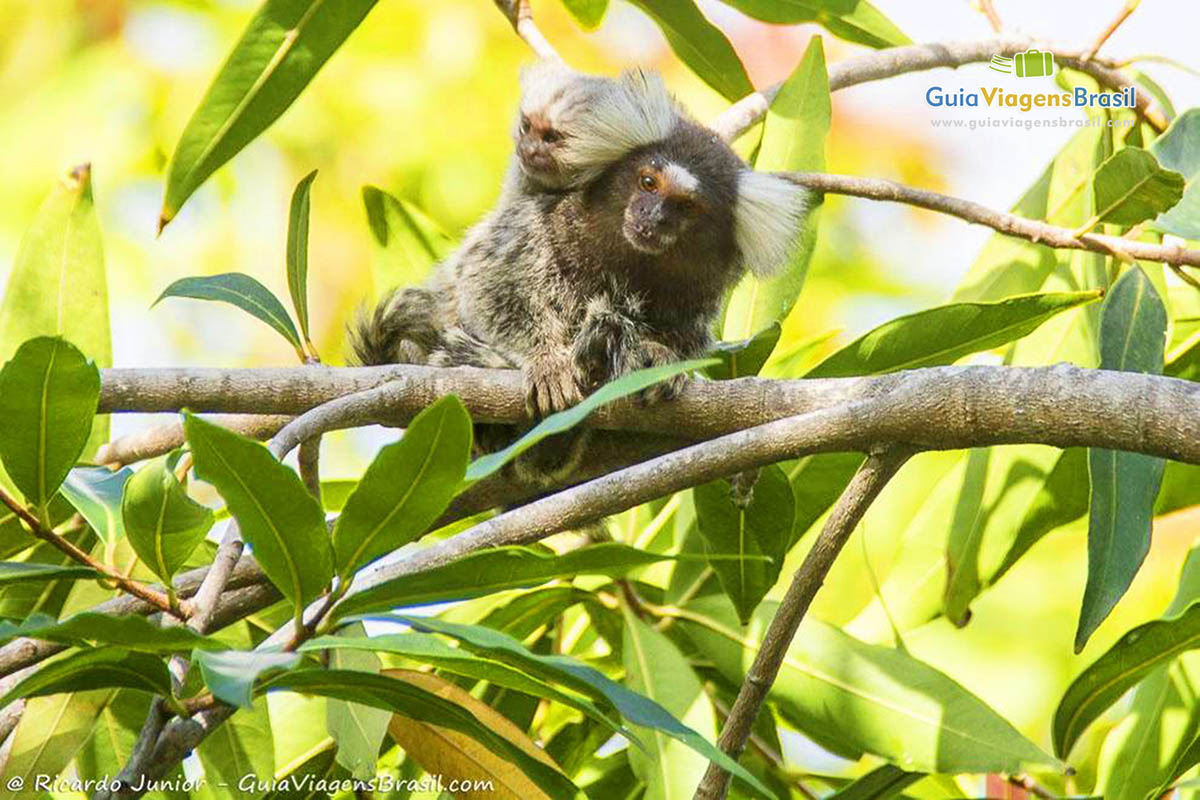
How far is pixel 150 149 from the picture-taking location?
478 centimetres

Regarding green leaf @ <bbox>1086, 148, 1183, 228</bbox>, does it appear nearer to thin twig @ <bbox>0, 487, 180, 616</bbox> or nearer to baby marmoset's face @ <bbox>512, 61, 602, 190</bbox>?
baby marmoset's face @ <bbox>512, 61, 602, 190</bbox>

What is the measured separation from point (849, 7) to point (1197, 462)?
1.43 metres

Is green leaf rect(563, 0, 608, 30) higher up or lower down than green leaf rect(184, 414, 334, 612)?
higher up

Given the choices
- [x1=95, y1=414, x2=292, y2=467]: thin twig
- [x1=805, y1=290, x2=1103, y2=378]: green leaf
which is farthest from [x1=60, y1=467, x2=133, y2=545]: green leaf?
[x1=805, y1=290, x2=1103, y2=378]: green leaf

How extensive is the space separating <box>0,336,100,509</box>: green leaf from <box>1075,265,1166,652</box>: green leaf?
3.97ft

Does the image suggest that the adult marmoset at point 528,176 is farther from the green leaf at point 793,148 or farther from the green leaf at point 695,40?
the green leaf at point 793,148

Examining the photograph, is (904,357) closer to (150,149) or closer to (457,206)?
(457,206)

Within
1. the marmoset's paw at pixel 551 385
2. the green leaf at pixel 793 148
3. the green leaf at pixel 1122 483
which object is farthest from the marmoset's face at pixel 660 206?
the green leaf at pixel 1122 483

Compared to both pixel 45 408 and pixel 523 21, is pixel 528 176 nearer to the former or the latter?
pixel 523 21

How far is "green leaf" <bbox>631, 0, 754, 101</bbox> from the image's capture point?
2783 mm

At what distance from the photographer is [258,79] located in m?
2.33

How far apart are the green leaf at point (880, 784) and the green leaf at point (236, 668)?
0.96m

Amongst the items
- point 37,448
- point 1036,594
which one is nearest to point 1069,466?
point 1036,594

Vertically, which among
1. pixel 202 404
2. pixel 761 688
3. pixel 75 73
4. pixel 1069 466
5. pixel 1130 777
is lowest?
pixel 1130 777
